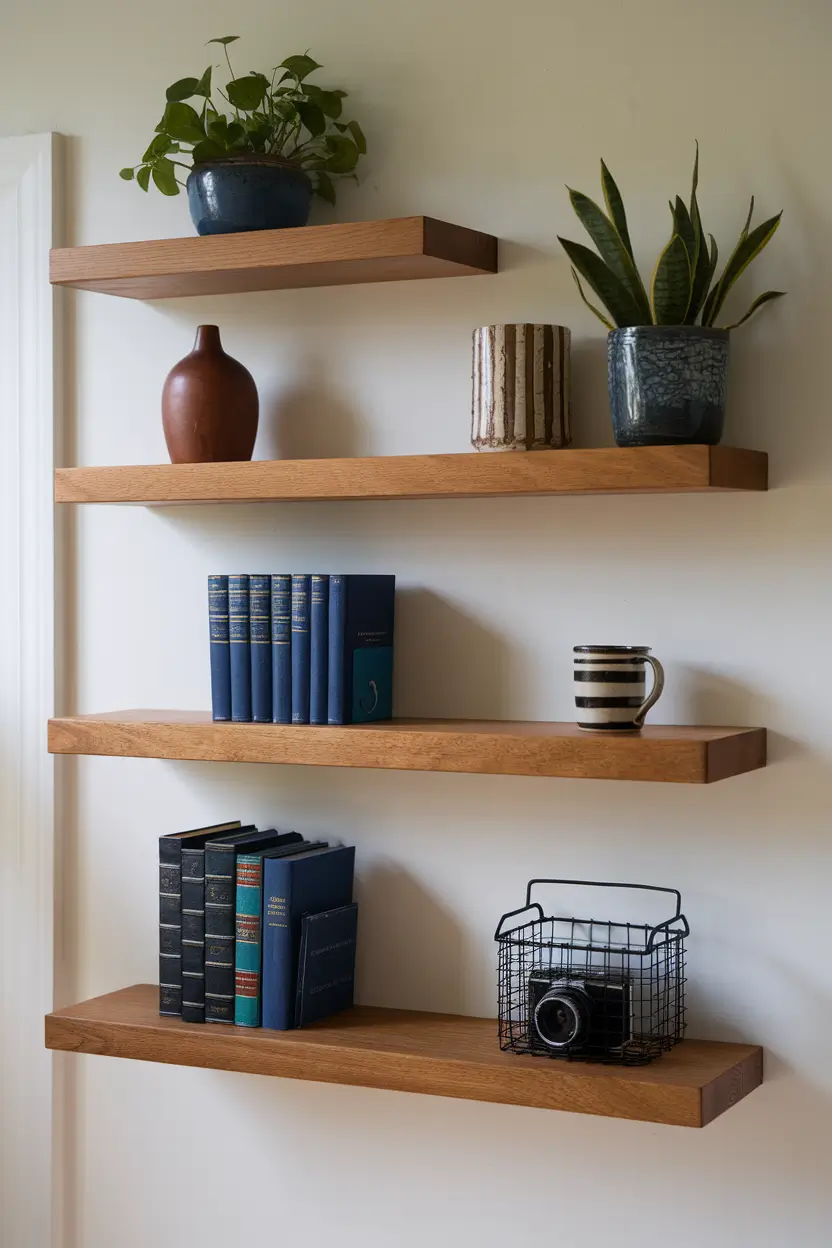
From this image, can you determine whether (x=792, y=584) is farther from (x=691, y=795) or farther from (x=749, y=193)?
(x=749, y=193)

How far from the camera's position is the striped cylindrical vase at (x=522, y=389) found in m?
1.85

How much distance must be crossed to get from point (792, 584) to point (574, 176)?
0.61 m

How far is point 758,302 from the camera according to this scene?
1.78 meters

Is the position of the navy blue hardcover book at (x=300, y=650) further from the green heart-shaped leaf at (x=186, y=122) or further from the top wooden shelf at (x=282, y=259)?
the green heart-shaped leaf at (x=186, y=122)

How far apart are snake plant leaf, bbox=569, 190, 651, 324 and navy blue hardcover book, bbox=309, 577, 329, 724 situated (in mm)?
543

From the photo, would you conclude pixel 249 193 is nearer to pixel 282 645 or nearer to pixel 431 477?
pixel 431 477

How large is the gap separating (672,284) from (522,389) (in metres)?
0.22

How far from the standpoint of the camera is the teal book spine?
198 centimetres

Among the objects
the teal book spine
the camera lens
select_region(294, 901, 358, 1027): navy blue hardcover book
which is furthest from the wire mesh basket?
the teal book spine

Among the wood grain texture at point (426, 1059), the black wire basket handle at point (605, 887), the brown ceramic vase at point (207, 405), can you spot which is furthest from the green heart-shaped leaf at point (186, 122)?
the wood grain texture at point (426, 1059)

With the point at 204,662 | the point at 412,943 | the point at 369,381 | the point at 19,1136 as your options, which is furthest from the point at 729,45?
the point at 19,1136

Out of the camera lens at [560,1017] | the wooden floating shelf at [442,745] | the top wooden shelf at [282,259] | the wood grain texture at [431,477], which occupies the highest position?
the top wooden shelf at [282,259]

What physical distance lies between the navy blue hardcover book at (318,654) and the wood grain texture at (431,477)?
5.6 inches

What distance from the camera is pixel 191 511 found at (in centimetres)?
223
